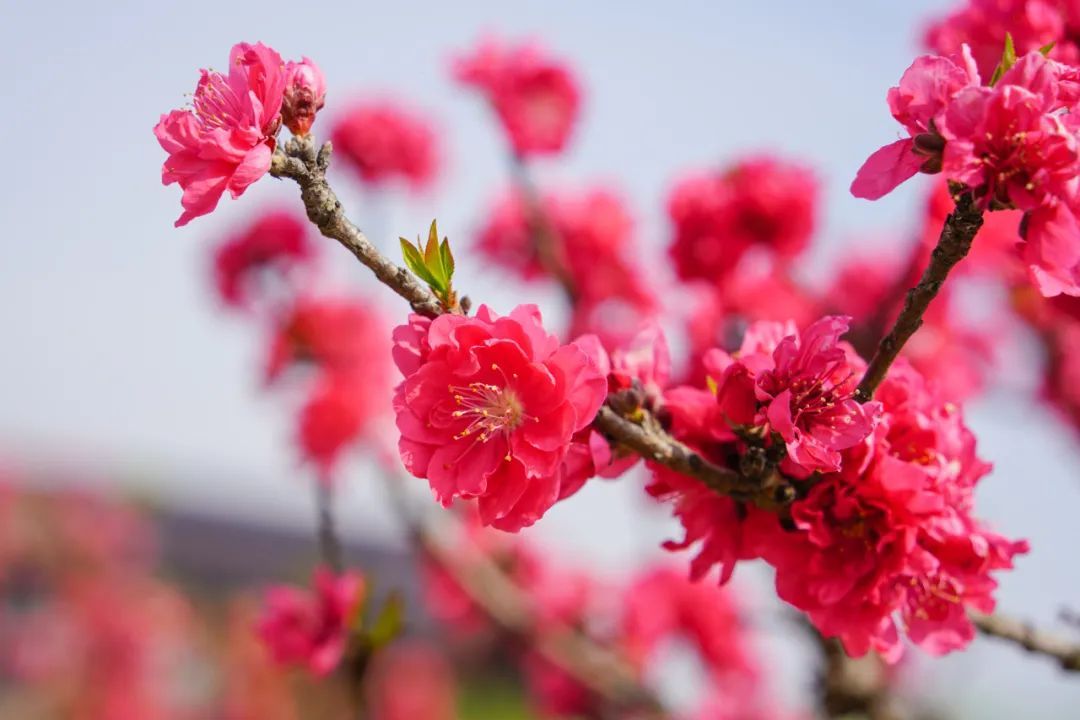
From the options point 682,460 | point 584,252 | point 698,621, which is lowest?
point 698,621

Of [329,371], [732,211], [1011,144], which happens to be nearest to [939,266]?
[1011,144]

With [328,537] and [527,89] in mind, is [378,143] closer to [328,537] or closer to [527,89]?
[527,89]

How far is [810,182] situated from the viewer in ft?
9.36

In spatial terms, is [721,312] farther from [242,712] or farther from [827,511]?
[242,712]

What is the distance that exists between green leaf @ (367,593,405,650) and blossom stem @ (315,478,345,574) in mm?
273

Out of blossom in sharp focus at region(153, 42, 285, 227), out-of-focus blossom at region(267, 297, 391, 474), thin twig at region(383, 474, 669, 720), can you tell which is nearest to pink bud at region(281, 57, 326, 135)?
blossom in sharp focus at region(153, 42, 285, 227)

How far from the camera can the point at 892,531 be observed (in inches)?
44.1

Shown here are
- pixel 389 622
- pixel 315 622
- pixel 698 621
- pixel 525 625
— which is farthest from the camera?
pixel 698 621

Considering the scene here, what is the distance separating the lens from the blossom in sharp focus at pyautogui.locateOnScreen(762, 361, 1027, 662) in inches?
43.8

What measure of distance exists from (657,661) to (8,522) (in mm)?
6932

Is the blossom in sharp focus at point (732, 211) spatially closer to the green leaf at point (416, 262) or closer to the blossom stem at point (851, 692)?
the blossom stem at point (851, 692)

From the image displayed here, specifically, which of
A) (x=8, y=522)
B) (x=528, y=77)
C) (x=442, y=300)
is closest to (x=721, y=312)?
(x=528, y=77)

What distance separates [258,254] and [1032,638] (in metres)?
2.66

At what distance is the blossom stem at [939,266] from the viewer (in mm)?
1003
